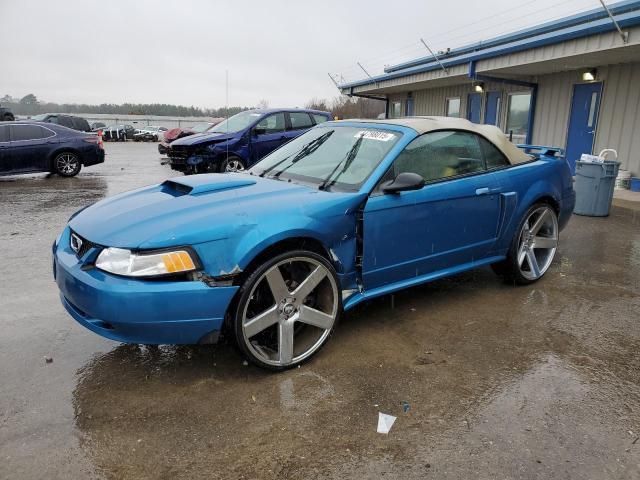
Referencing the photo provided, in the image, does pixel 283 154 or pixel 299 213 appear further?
pixel 283 154

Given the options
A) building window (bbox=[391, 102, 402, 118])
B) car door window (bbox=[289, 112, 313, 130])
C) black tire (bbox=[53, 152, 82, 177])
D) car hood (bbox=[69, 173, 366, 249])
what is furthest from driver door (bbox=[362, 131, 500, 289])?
building window (bbox=[391, 102, 402, 118])

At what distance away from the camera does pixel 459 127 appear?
4203mm

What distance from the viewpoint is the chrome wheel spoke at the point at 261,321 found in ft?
9.47

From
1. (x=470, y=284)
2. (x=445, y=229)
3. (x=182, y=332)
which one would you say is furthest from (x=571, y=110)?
(x=182, y=332)

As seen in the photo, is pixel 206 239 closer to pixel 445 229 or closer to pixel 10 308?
pixel 445 229

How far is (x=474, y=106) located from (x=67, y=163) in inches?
488

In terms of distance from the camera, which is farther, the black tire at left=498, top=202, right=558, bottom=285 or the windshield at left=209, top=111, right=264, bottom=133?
the windshield at left=209, top=111, right=264, bottom=133

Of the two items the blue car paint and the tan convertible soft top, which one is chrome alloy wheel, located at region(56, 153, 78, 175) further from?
the tan convertible soft top

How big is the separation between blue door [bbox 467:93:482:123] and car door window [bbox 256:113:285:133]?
755 centimetres

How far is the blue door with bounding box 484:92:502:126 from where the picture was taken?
15008mm

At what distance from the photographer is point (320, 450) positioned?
7.81 ft

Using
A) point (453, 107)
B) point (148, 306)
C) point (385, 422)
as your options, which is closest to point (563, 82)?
point (453, 107)

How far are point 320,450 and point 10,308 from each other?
121 inches

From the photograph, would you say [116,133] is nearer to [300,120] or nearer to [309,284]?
[300,120]
